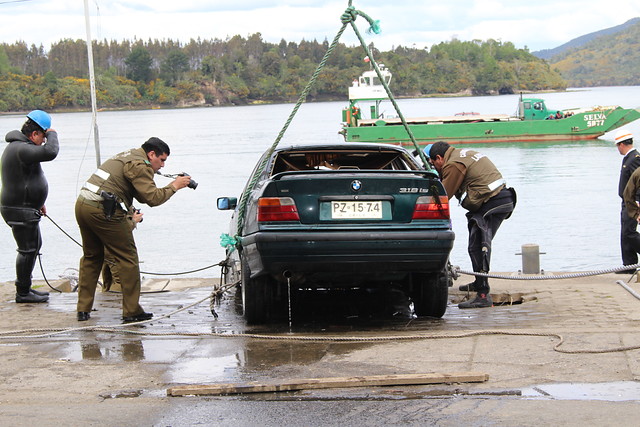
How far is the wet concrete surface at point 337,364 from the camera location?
5062 millimetres

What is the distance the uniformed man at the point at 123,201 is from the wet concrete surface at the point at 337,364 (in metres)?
0.49

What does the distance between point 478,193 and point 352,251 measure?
223cm

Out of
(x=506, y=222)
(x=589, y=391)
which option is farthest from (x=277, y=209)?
(x=506, y=222)

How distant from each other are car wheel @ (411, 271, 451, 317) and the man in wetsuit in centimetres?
371

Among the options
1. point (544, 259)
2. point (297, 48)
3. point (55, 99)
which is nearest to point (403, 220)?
point (544, 259)

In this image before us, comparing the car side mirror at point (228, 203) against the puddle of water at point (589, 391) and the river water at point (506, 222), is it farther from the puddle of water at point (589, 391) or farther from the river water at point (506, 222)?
the puddle of water at point (589, 391)

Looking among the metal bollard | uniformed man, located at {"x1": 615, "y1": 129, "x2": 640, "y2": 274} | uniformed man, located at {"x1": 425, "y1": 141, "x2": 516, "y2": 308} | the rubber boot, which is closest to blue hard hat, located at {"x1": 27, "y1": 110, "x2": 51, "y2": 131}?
the rubber boot

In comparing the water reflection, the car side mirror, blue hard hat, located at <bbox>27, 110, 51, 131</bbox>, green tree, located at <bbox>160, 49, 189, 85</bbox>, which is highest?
green tree, located at <bbox>160, 49, 189, 85</bbox>

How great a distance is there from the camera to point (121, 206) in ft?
26.7

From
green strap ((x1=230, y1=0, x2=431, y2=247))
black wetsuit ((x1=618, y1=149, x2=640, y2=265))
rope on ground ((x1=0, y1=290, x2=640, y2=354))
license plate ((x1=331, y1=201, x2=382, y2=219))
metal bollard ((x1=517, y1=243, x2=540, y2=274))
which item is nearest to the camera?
rope on ground ((x1=0, y1=290, x2=640, y2=354))

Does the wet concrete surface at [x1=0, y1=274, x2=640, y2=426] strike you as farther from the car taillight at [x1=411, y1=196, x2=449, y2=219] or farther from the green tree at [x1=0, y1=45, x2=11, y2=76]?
the green tree at [x1=0, y1=45, x2=11, y2=76]

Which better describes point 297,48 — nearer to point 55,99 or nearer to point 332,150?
point 55,99

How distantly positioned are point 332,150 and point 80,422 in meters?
4.19

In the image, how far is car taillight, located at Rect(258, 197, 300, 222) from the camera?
7.27 meters
